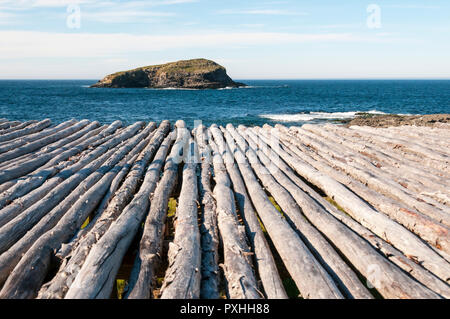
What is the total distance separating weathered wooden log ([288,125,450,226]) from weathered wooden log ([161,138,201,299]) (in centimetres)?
343

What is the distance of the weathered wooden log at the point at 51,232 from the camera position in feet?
9.80

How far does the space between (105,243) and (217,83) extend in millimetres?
111735

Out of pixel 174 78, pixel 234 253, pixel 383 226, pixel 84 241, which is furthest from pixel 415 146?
pixel 174 78

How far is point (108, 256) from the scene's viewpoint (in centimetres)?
317

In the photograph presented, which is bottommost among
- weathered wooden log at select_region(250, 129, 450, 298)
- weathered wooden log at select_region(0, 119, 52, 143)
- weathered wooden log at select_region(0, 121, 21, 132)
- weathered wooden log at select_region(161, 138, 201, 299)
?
weathered wooden log at select_region(250, 129, 450, 298)

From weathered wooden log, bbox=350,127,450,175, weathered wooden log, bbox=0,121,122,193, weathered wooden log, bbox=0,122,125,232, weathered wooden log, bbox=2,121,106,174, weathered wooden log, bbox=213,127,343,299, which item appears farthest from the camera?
weathered wooden log, bbox=2,121,106,174

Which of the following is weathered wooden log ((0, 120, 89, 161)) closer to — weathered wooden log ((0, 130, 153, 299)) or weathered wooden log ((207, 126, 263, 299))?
weathered wooden log ((0, 130, 153, 299))

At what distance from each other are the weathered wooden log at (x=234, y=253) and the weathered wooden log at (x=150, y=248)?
0.78 meters

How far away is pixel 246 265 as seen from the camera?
322 cm

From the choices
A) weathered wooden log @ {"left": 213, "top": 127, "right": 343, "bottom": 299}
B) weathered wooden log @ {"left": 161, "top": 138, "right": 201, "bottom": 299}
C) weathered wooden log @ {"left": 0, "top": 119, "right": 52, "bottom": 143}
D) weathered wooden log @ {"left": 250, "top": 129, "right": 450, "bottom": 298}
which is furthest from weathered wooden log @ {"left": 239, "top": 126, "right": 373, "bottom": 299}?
weathered wooden log @ {"left": 0, "top": 119, "right": 52, "bottom": 143}

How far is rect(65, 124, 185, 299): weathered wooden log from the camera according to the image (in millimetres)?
2734

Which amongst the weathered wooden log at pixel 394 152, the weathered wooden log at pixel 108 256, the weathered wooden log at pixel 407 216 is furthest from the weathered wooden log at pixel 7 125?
the weathered wooden log at pixel 394 152

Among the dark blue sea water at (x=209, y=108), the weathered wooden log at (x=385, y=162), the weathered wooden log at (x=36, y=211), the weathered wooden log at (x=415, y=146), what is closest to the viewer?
the weathered wooden log at (x=36, y=211)

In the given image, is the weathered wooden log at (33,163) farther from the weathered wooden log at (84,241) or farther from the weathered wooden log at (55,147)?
the weathered wooden log at (84,241)
